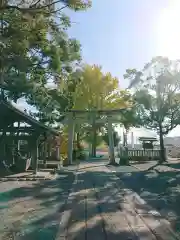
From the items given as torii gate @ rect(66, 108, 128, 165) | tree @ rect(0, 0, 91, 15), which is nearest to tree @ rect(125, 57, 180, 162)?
torii gate @ rect(66, 108, 128, 165)

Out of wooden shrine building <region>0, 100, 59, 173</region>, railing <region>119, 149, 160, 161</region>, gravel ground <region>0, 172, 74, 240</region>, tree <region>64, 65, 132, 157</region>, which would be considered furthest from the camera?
tree <region>64, 65, 132, 157</region>

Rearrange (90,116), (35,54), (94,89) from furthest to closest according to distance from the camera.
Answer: (94,89), (90,116), (35,54)

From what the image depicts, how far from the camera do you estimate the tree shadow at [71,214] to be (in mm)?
5883

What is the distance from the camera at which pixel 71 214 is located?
298 inches

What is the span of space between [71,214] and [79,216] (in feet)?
1.09

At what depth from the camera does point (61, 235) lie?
573 cm

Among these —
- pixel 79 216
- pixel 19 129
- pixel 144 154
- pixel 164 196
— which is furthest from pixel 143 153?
pixel 79 216

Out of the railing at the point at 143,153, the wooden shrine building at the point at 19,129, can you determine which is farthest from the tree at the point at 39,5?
the railing at the point at 143,153

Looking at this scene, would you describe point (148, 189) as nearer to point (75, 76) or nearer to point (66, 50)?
point (66, 50)

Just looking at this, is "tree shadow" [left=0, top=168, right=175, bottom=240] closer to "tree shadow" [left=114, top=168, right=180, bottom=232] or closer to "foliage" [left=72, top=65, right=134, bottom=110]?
"tree shadow" [left=114, top=168, right=180, bottom=232]

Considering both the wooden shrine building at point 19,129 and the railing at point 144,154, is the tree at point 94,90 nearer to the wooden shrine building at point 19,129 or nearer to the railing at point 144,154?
the railing at point 144,154

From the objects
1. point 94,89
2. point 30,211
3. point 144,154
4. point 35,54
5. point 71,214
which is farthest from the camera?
point 94,89

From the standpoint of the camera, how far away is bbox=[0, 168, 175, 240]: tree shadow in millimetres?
5883

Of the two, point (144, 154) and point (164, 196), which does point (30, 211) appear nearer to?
point (164, 196)
